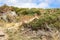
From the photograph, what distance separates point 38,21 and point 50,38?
72.6 inches

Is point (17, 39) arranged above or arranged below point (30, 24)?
below

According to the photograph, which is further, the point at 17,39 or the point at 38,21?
the point at 38,21

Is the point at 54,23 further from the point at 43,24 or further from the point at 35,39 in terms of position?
the point at 35,39

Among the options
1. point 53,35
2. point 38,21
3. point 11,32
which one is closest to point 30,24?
point 38,21

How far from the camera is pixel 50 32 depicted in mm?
10703

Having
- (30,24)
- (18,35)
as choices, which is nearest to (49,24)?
(30,24)

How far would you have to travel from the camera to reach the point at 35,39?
404 inches

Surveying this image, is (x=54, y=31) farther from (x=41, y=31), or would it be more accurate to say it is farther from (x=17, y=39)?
(x=17, y=39)

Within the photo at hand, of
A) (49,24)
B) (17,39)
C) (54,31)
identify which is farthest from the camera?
(49,24)

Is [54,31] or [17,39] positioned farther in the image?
[54,31]

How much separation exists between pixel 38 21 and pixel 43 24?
0.48m

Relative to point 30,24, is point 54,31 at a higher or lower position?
lower

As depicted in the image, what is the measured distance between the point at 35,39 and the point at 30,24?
1837mm

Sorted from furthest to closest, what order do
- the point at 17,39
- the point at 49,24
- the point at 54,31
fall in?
the point at 49,24, the point at 54,31, the point at 17,39
